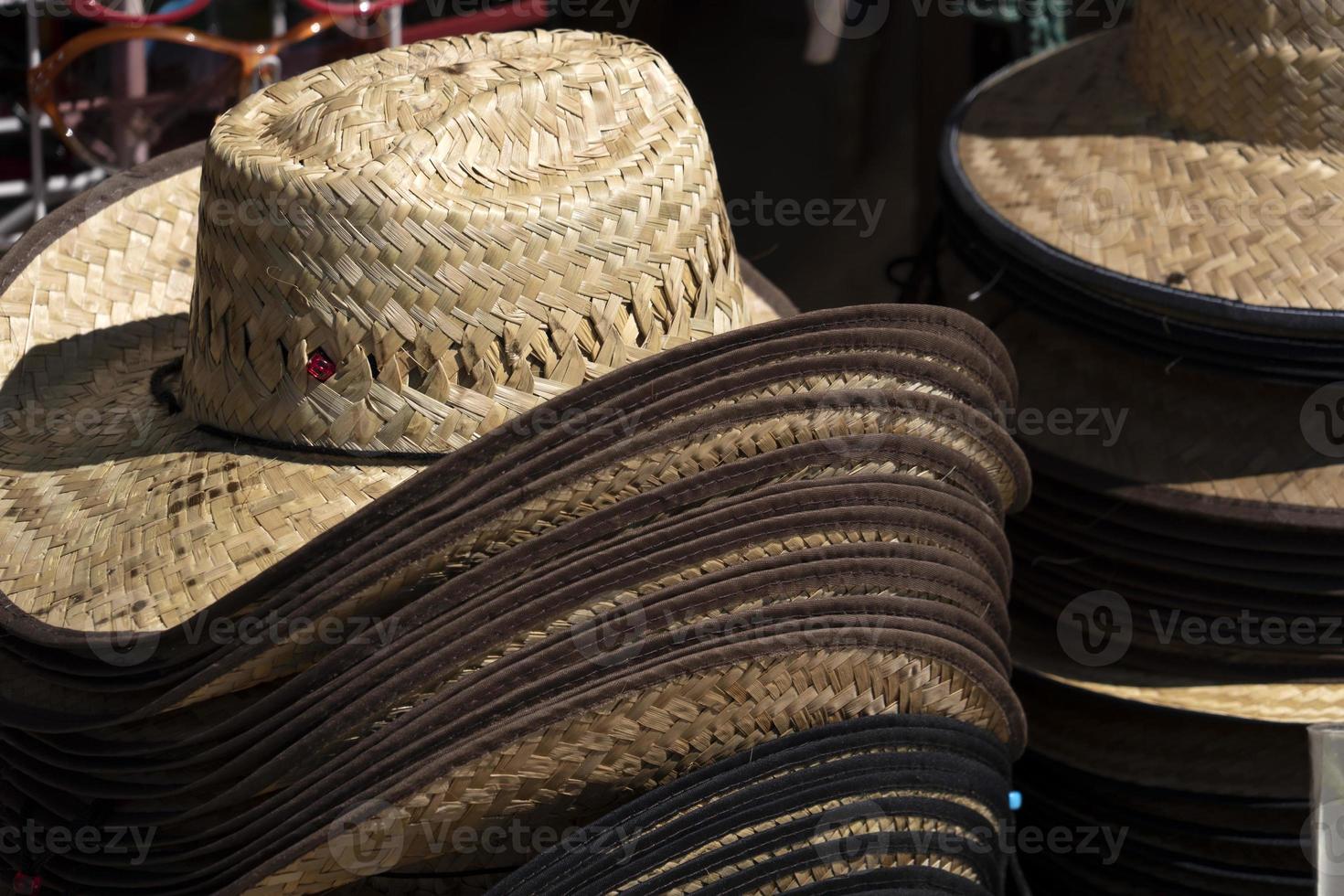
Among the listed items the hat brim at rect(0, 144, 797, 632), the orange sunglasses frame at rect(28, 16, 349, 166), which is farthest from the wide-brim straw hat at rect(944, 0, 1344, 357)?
the orange sunglasses frame at rect(28, 16, 349, 166)

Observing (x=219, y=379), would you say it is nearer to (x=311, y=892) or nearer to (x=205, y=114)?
(x=311, y=892)

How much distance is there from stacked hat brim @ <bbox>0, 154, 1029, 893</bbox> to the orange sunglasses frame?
1604mm

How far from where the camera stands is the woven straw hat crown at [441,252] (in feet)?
4.83

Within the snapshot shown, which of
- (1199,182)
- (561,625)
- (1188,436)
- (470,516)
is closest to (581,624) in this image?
(561,625)

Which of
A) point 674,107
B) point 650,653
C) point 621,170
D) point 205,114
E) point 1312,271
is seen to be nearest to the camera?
point 650,653

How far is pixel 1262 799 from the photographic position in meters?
2.10

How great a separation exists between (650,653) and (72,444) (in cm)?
84

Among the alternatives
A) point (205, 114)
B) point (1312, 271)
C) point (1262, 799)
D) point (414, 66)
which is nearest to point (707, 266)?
point (414, 66)

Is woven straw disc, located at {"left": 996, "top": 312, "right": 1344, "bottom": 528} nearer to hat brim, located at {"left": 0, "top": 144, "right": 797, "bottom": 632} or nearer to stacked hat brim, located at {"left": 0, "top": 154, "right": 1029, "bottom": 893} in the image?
hat brim, located at {"left": 0, "top": 144, "right": 797, "bottom": 632}

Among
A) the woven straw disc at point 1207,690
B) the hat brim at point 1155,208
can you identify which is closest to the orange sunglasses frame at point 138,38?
the hat brim at point 1155,208

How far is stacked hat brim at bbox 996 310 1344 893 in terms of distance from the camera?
2.04 meters

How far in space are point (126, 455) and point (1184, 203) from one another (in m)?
1.51

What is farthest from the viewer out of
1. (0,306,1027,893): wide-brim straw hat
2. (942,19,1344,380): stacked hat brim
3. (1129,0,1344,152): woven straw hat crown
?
(1129,0,1344,152): woven straw hat crown

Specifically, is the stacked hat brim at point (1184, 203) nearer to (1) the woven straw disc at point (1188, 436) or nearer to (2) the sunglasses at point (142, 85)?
(1) the woven straw disc at point (1188, 436)
